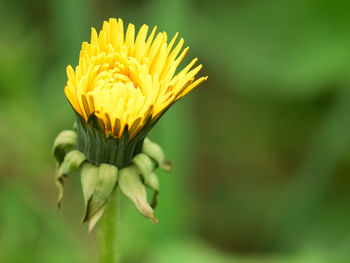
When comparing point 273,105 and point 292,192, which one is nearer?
point 292,192

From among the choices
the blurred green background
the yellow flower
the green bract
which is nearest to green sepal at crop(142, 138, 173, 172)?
the green bract

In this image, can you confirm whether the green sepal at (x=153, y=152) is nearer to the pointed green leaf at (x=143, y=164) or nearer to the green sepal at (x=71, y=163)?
the pointed green leaf at (x=143, y=164)

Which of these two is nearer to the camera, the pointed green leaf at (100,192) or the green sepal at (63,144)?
the pointed green leaf at (100,192)

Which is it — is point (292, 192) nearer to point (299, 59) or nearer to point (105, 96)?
point (299, 59)

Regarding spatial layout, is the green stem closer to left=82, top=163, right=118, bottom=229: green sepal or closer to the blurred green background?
left=82, top=163, right=118, bottom=229: green sepal

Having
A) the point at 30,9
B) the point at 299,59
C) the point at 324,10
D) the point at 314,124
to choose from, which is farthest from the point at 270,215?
the point at 30,9

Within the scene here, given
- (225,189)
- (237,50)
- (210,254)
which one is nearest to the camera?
(210,254)

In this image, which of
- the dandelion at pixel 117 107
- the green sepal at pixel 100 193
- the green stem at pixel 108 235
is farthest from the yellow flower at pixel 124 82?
the green stem at pixel 108 235
